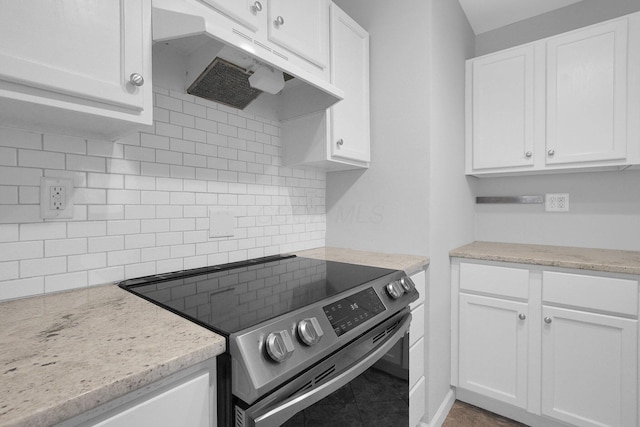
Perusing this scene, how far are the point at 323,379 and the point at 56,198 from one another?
39.3 inches

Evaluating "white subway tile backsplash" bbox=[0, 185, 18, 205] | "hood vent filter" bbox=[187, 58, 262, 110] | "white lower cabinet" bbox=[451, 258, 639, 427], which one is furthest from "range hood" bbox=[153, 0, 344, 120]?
"white lower cabinet" bbox=[451, 258, 639, 427]

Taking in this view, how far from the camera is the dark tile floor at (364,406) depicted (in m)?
0.80

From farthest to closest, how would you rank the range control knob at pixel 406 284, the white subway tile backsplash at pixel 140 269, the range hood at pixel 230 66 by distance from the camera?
the range control knob at pixel 406 284 < the white subway tile backsplash at pixel 140 269 < the range hood at pixel 230 66

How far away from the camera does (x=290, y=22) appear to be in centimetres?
128

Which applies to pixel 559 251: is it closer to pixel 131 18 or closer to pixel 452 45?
pixel 452 45

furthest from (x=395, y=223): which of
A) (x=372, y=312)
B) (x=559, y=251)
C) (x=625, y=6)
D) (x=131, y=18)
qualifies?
(x=625, y=6)

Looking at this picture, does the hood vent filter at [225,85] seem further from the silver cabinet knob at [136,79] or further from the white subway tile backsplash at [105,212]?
the white subway tile backsplash at [105,212]

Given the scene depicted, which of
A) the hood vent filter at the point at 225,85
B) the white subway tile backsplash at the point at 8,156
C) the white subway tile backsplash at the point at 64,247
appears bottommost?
the white subway tile backsplash at the point at 64,247

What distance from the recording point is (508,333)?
1723 mm

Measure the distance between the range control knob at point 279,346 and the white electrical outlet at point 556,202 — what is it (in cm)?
219

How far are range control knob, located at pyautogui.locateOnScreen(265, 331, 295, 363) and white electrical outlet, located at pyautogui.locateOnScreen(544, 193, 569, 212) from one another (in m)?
2.19

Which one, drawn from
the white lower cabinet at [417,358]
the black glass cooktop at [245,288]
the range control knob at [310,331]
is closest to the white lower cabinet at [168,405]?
the black glass cooktop at [245,288]

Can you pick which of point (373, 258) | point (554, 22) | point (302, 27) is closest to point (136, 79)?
point (302, 27)

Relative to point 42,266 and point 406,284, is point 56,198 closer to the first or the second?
point 42,266
